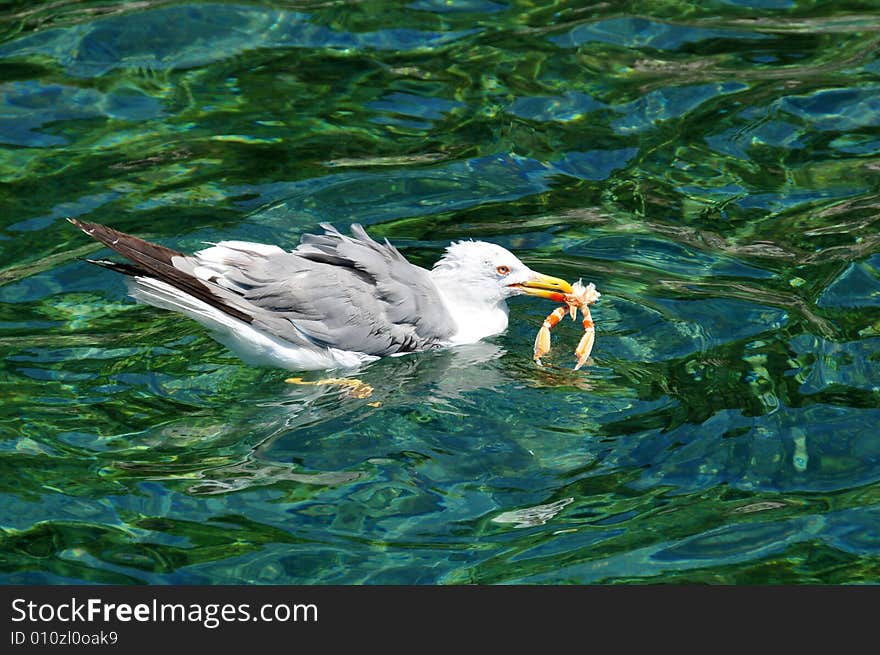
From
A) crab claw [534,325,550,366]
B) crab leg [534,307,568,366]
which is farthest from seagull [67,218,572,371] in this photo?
crab claw [534,325,550,366]

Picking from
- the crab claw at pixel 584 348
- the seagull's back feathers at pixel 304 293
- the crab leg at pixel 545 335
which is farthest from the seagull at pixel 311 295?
the crab claw at pixel 584 348

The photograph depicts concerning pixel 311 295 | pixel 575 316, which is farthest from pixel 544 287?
pixel 311 295

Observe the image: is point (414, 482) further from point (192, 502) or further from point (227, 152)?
point (227, 152)

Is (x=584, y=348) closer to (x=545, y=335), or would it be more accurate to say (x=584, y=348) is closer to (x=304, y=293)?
(x=545, y=335)

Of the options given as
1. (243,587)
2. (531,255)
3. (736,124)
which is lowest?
(243,587)

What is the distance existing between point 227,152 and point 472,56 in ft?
7.10

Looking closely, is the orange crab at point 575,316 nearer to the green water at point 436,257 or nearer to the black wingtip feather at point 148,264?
the green water at point 436,257

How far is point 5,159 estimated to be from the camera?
909 centimetres

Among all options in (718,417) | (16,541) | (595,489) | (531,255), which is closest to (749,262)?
(531,255)

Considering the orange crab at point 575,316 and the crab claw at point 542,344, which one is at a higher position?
the orange crab at point 575,316

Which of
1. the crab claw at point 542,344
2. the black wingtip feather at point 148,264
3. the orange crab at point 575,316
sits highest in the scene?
the black wingtip feather at point 148,264

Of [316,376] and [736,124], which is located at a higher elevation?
[736,124]

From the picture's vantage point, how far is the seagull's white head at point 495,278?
7.55 meters

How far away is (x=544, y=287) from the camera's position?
7.55 meters
